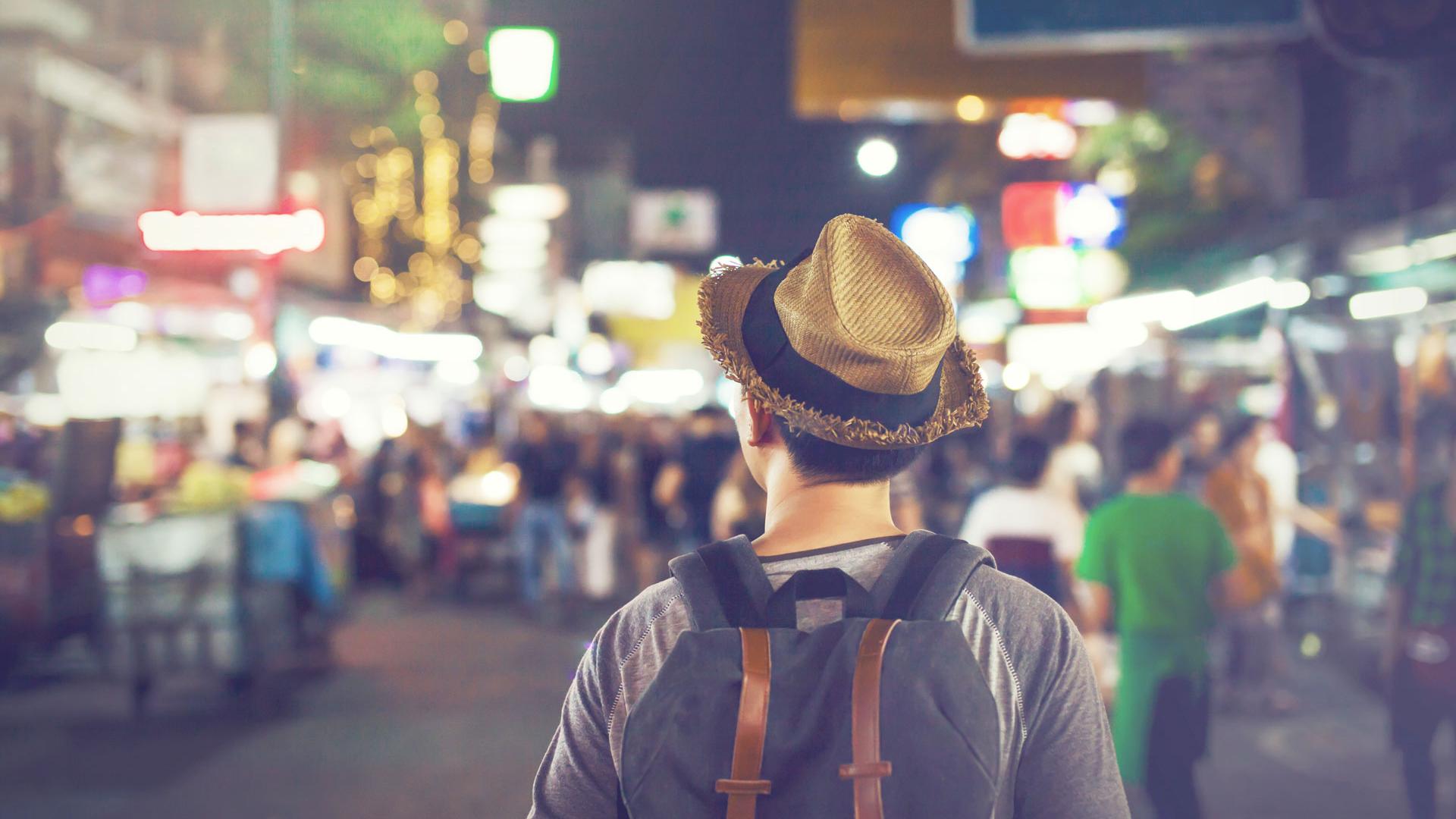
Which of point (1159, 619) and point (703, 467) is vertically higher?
point (703, 467)

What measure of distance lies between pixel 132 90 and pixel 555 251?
25043mm

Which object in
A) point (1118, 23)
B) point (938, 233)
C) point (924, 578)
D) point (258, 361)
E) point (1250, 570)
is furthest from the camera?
point (938, 233)

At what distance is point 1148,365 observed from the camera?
52.9ft

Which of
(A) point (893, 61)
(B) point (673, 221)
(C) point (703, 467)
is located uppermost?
(B) point (673, 221)

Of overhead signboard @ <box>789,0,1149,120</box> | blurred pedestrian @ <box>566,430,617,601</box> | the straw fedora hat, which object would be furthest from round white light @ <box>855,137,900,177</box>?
the straw fedora hat

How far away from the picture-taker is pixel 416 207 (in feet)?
102

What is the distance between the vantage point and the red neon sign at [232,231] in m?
13.3

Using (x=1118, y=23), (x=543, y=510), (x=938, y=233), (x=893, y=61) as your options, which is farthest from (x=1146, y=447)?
(x=938, y=233)

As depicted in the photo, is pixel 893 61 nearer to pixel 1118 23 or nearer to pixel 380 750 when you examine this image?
Answer: pixel 1118 23

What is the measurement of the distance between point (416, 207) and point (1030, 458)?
26848 mm

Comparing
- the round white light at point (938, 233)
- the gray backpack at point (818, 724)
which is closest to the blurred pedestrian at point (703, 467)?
the round white light at point (938, 233)

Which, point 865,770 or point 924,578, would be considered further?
point 924,578

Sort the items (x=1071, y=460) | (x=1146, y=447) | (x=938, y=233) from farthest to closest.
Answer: (x=938, y=233) < (x=1071, y=460) < (x=1146, y=447)

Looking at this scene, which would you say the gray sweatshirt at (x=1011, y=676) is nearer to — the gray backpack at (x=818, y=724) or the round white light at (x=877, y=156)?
the gray backpack at (x=818, y=724)
